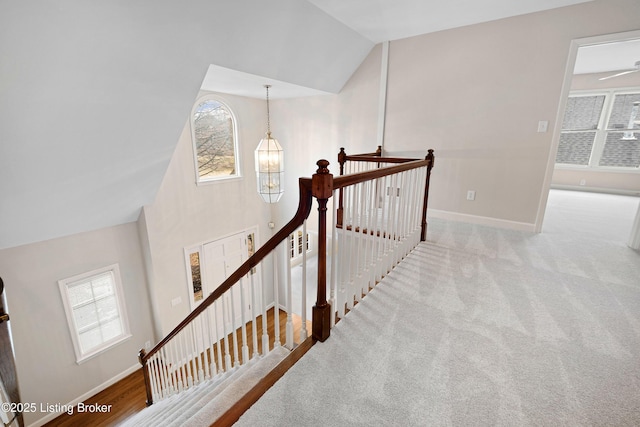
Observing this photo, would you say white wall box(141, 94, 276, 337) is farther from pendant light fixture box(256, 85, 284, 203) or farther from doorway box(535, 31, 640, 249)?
doorway box(535, 31, 640, 249)

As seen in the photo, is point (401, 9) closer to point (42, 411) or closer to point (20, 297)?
point (20, 297)

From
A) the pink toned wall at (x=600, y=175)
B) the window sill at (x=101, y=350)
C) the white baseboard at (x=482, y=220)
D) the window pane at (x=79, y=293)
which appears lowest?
the window sill at (x=101, y=350)

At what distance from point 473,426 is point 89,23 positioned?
340cm

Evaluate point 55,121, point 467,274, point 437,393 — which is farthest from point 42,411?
point 467,274

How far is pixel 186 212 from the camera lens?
4910 millimetres

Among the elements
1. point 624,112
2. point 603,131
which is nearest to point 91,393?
point 603,131

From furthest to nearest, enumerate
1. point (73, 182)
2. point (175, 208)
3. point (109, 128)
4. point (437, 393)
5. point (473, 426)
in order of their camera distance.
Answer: point (175, 208) → point (73, 182) → point (109, 128) → point (437, 393) → point (473, 426)

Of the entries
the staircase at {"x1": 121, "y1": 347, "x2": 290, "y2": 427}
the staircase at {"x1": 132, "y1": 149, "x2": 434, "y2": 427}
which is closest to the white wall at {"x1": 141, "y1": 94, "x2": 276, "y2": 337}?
the staircase at {"x1": 132, "y1": 149, "x2": 434, "y2": 427}

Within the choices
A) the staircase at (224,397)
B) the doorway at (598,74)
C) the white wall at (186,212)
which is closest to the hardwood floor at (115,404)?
the white wall at (186,212)

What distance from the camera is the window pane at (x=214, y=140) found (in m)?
5.02

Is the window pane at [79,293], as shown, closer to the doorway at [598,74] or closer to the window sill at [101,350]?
the window sill at [101,350]

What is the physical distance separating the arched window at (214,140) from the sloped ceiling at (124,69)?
3.99 feet

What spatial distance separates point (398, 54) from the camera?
13.6 ft

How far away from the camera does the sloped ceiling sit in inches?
83.0
